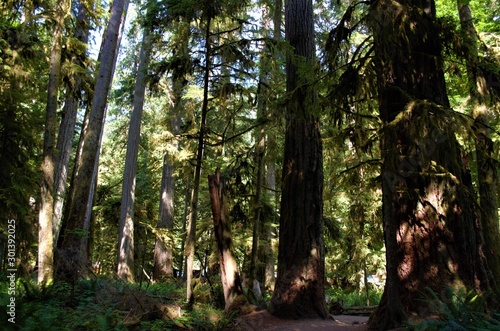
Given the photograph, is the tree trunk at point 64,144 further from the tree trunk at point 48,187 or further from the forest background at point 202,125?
the tree trunk at point 48,187

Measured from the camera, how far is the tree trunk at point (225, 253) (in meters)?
7.55

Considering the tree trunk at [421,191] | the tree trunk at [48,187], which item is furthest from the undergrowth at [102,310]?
the tree trunk at [421,191]

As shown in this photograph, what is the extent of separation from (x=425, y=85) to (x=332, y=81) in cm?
137

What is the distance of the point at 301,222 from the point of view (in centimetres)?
748

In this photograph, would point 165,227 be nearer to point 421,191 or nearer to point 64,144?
point 64,144

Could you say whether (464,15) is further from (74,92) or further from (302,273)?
(74,92)

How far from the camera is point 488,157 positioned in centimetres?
532

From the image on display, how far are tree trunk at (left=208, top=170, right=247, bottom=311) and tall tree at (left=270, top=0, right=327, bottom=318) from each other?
0.78 meters

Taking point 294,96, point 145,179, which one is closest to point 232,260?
point 294,96

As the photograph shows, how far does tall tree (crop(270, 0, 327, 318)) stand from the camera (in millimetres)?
7148

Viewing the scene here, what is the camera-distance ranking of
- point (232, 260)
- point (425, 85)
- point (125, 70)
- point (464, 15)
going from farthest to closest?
point (125, 70) → point (464, 15) → point (232, 260) → point (425, 85)

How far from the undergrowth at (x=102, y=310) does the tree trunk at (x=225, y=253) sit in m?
0.48

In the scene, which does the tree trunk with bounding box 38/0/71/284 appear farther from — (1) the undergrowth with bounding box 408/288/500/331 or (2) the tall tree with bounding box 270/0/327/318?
(1) the undergrowth with bounding box 408/288/500/331

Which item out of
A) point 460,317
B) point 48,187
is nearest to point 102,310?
point 48,187
